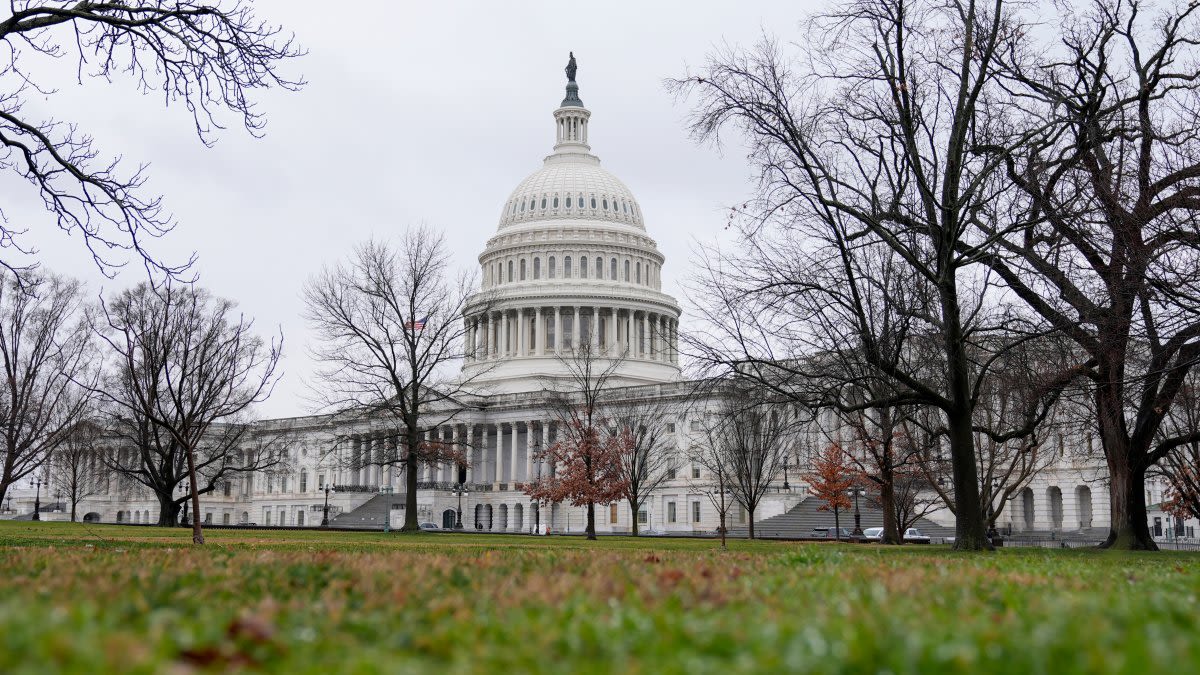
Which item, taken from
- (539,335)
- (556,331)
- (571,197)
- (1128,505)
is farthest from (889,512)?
(571,197)

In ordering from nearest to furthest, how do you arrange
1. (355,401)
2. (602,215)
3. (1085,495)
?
(355,401) → (1085,495) → (602,215)

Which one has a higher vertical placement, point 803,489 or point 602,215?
point 602,215

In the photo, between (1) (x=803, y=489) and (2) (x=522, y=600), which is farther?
(1) (x=803, y=489)

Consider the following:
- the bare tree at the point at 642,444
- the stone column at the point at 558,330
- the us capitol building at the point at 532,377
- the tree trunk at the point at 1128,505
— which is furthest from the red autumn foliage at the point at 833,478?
the stone column at the point at 558,330

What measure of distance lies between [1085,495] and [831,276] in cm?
7773

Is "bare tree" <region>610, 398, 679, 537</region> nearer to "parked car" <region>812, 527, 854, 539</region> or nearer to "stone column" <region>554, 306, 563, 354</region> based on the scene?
"parked car" <region>812, 527, 854, 539</region>

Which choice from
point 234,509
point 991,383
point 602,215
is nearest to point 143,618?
point 991,383

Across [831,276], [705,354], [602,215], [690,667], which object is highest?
[602,215]

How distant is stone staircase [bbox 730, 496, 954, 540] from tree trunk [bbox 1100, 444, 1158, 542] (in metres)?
→ 51.8

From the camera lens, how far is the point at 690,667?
4.82m

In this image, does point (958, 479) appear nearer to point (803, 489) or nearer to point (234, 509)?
point (803, 489)

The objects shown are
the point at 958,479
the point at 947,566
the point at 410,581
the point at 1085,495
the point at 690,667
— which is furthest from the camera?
the point at 1085,495

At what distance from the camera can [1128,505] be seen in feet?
106

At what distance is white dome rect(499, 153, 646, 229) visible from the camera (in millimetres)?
135625
